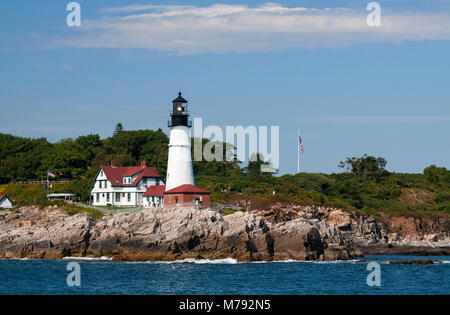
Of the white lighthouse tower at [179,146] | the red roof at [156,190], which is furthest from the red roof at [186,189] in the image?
the red roof at [156,190]

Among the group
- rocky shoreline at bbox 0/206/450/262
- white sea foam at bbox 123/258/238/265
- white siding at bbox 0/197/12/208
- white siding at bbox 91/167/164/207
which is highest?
white siding at bbox 91/167/164/207

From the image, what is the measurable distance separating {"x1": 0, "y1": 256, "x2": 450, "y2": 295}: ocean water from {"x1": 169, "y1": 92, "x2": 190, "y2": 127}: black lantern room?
14.0m

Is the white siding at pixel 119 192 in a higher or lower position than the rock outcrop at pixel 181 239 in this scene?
higher

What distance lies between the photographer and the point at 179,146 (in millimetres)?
55281

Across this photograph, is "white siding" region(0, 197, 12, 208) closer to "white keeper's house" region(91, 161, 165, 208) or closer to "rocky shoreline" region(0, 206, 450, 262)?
"white keeper's house" region(91, 161, 165, 208)

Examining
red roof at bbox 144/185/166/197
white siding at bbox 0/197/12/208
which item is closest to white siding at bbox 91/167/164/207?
red roof at bbox 144/185/166/197

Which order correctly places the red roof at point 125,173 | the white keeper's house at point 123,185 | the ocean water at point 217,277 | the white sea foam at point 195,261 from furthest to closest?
the red roof at point 125,173 → the white keeper's house at point 123,185 → the white sea foam at point 195,261 → the ocean water at point 217,277

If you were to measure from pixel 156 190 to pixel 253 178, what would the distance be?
15925 mm

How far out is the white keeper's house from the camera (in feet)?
210

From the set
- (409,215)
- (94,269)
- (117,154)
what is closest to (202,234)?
(94,269)

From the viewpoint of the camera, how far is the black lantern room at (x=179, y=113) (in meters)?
54.9

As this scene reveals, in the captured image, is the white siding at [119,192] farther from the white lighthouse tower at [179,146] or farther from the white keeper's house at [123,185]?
the white lighthouse tower at [179,146]
